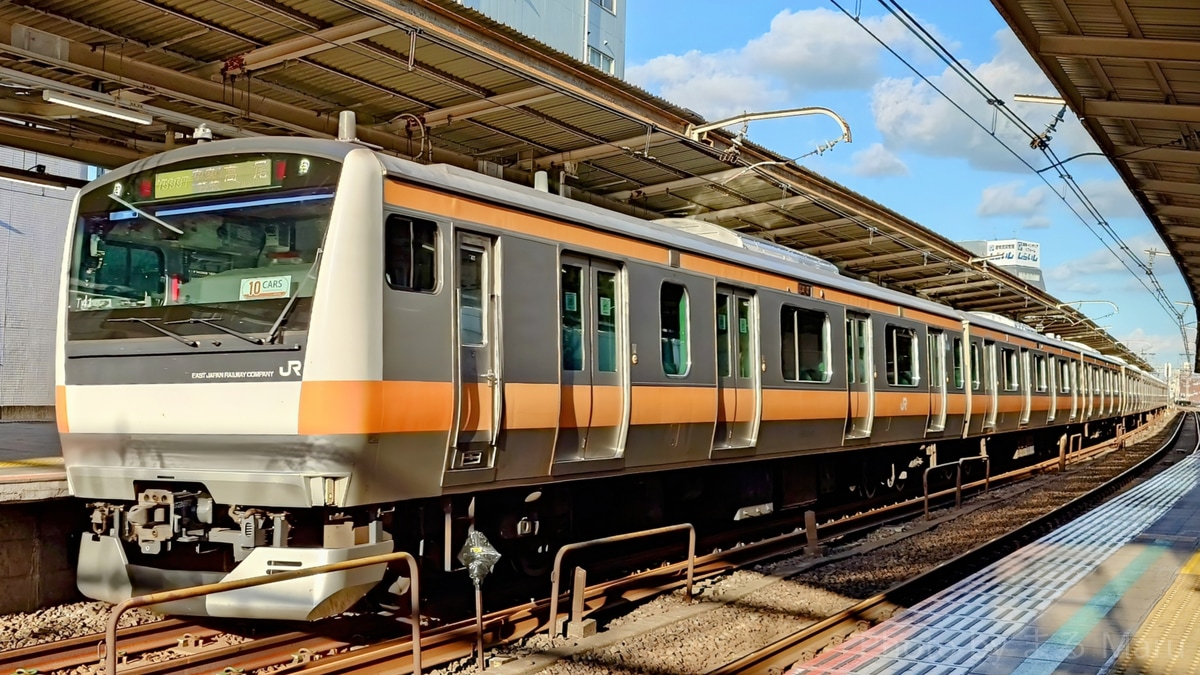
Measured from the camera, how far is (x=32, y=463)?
31.0 feet

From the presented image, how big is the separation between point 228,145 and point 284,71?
4.25 metres

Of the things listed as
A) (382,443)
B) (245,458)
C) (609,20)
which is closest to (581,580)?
(382,443)

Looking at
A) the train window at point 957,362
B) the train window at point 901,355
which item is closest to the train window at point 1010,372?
the train window at point 957,362

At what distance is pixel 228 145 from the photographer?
6.65m

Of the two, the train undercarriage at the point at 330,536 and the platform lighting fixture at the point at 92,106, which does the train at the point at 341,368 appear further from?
the platform lighting fixture at the point at 92,106

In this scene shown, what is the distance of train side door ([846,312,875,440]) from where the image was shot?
1256 cm

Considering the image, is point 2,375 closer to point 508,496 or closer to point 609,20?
point 508,496

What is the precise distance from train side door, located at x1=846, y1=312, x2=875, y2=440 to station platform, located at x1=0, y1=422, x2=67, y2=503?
334 inches

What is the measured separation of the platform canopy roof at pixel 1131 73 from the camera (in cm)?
831

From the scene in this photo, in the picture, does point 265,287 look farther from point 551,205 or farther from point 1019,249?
point 1019,249

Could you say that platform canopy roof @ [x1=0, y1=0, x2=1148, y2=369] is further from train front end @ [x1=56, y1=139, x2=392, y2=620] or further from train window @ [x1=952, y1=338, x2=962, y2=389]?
train window @ [x1=952, y1=338, x2=962, y2=389]

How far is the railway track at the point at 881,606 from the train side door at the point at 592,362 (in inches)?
82.0

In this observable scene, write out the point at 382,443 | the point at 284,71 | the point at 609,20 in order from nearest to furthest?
1. the point at 382,443
2. the point at 284,71
3. the point at 609,20

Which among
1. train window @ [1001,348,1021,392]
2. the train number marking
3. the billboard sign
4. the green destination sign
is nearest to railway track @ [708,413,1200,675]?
the train number marking
